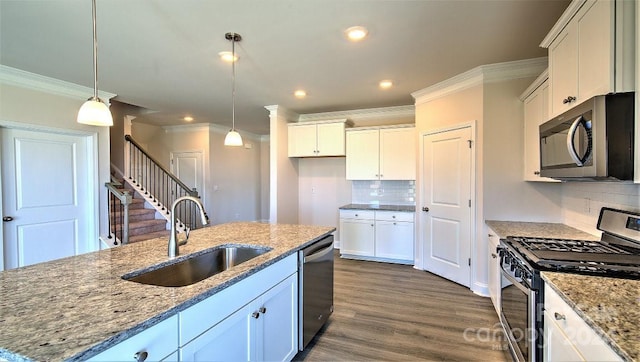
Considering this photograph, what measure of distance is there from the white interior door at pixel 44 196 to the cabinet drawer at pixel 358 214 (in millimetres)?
3589

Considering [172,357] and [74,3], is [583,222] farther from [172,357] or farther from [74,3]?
[74,3]

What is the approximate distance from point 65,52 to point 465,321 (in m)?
4.53

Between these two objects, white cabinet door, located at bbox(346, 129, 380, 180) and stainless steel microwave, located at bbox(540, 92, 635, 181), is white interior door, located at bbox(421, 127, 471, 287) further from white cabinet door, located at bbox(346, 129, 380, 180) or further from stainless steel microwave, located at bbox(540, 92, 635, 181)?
stainless steel microwave, located at bbox(540, 92, 635, 181)

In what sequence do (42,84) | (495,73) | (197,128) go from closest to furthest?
1. (495,73)
2. (42,84)
3. (197,128)

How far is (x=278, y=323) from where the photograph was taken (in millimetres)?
1893

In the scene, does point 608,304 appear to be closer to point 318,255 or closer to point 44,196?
point 318,255

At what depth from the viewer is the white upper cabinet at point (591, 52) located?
4.75ft

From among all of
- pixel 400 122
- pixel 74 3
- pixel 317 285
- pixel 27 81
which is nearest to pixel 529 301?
pixel 317 285

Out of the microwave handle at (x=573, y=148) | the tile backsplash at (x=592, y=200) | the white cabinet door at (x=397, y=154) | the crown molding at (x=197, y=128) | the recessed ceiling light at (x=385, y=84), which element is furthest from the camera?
A: the crown molding at (x=197, y=128)

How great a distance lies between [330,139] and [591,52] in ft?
11.9

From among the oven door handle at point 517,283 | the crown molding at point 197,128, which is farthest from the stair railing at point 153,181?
the oven door handle at point 517,283

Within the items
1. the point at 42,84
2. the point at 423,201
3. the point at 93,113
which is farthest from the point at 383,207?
the point at 42,84

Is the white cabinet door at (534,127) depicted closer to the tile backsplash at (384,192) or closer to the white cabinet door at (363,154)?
the tile backsplash at (384,192)

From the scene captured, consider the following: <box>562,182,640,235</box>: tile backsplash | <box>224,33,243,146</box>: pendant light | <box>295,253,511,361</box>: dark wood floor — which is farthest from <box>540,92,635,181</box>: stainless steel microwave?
<box>224,33,243,146</box>: pendant light
